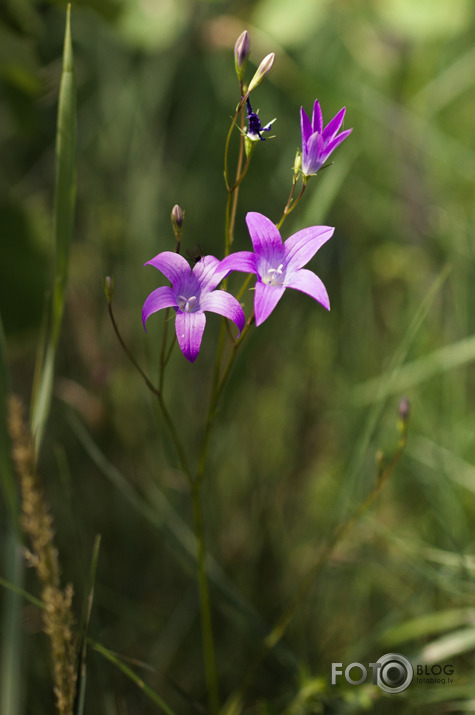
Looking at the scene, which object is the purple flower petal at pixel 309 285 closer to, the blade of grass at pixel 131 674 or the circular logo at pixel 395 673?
the blade of grass at pixel 131 674

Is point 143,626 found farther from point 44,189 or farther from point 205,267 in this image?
Result: point 44,189

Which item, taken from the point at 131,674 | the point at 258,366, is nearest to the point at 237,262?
the point at 131,674

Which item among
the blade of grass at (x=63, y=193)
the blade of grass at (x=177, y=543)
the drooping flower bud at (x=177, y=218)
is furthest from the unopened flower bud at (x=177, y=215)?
the blade of grass at (x=177, y=543)

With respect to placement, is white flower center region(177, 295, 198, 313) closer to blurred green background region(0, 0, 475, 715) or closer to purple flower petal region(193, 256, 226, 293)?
purple flower petal region(193, 256, 226, 293)

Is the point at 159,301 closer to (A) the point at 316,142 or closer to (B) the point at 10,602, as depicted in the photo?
(A) the point at 316,142

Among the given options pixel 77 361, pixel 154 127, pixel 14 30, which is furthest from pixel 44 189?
pixel 14 30
